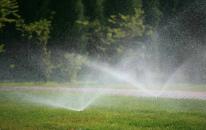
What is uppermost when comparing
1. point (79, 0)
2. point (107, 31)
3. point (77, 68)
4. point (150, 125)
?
point (79, 0)

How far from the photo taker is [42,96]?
75.4 ft

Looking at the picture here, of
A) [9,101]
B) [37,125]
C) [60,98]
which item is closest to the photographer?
[37,125]

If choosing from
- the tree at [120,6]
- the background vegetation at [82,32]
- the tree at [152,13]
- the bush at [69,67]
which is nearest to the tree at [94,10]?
the background vegetation at [82,32]

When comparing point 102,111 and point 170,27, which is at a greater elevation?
point 170,27

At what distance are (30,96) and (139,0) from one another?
17512 millimetres

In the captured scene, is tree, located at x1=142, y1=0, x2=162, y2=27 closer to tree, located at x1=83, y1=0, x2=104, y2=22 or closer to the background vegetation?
the background vegetation

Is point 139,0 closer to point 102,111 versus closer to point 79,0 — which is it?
point 79,0

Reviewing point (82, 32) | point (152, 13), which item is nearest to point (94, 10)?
point (82, 32)

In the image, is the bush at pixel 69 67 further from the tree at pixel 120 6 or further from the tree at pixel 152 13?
the tree at pixel 152 13

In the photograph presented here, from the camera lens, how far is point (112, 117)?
14.5 meters

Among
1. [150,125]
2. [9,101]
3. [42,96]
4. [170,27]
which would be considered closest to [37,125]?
[150,125]

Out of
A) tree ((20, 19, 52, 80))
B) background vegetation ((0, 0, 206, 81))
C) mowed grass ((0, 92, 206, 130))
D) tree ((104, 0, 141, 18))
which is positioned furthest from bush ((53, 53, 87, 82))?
mowed grass ((0, 92, 206, 130))

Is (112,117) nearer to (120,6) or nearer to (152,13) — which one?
(120,6)

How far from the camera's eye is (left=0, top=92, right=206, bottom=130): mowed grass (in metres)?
12.8
